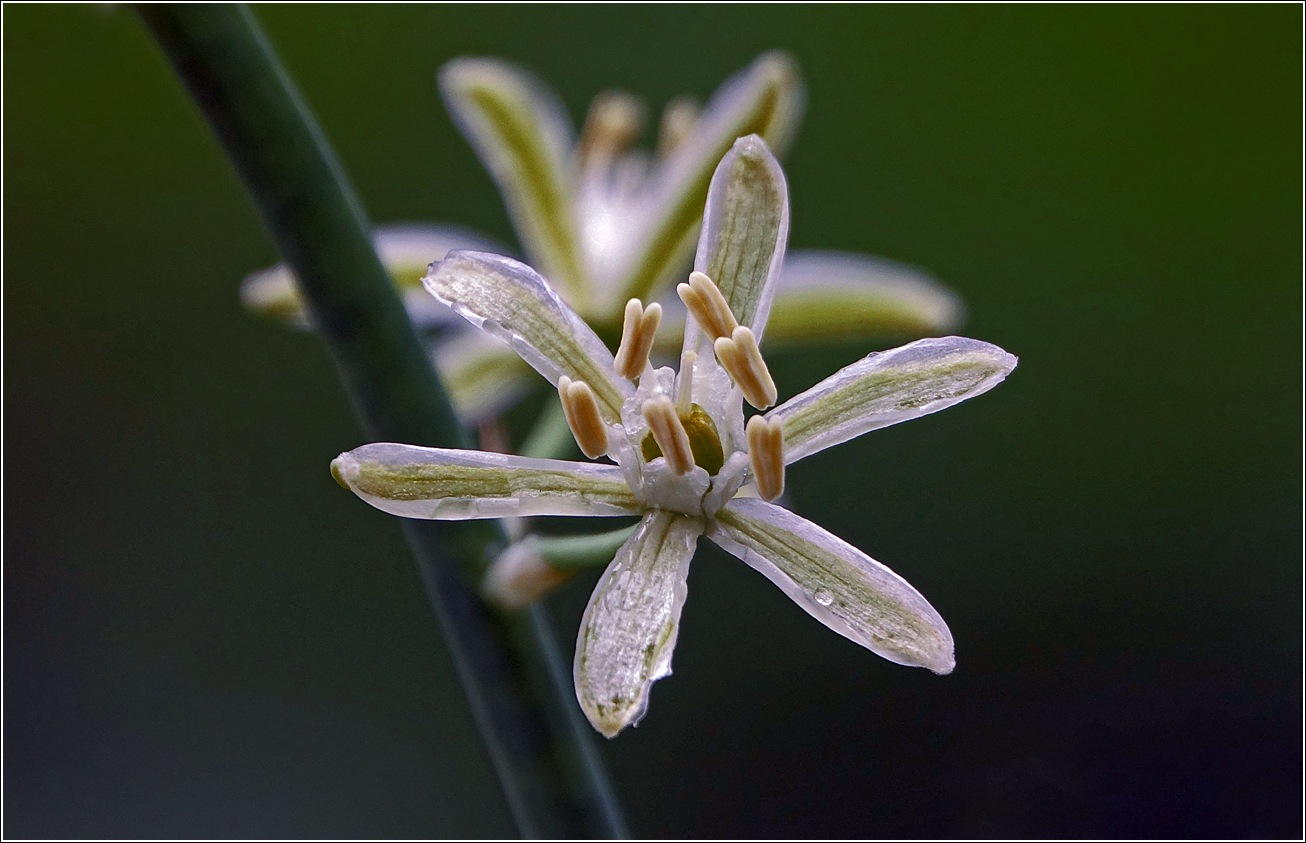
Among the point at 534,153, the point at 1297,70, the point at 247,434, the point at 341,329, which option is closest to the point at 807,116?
the point at 1297,70

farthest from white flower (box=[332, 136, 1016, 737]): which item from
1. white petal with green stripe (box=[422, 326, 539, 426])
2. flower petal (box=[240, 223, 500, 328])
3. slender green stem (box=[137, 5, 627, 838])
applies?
white petal with green stripe (box=[422, 326, 539, 426])

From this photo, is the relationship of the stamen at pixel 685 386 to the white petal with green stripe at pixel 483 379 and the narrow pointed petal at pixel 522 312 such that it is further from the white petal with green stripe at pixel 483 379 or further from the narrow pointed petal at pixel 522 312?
the white petal with green stripe at pixel 483 379

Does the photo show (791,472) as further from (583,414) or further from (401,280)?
(583,414)

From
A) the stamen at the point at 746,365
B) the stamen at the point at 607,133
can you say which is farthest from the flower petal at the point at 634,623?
the stamen at the point at 607,133

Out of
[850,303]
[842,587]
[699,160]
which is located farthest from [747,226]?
[850,303]

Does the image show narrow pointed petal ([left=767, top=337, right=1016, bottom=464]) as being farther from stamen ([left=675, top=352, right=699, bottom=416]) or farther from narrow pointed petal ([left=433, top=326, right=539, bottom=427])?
narrow pointed petal ([left=433, top=326, right=539, bottom=427])

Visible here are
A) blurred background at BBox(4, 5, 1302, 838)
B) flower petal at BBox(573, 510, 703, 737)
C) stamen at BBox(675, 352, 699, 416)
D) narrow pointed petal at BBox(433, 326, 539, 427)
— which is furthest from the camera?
blurred background at BBox(4, 5, 1302, 838)
